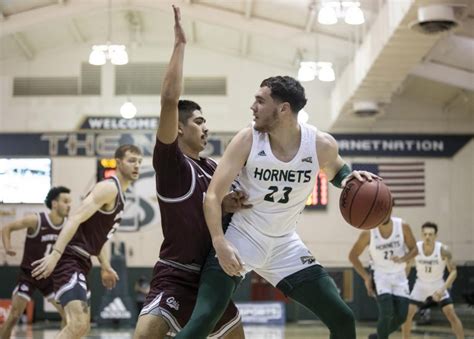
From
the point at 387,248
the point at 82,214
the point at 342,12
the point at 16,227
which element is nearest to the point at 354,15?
the point at 342,12

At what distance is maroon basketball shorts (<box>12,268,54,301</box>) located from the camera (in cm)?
989

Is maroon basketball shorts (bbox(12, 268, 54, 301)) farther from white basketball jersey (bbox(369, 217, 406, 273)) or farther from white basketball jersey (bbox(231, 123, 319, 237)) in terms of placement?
white basketball jersey (bbox(231, 123, 319, 237))

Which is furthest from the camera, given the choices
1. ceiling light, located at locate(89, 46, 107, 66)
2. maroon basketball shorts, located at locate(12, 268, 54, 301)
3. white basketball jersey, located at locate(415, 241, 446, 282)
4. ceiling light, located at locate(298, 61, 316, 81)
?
ceiling light, located at locate(298, 61, 316, 81)

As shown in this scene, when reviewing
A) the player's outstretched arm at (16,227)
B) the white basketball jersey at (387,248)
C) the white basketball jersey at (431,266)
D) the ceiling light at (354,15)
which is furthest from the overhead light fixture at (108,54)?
the white basketball jersey at (387,248)

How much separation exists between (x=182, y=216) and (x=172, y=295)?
470 mm

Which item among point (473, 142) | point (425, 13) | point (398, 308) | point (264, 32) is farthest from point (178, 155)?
point (473, 142)

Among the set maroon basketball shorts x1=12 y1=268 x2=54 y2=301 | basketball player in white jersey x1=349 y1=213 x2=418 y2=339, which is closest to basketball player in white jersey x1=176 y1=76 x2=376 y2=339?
basketball player in white jersey x1=349 y1=213 x2=418 y2=339

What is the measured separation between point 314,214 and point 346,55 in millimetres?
4228

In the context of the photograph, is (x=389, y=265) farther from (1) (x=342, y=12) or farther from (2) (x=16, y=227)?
(2) (x=16, y=227)

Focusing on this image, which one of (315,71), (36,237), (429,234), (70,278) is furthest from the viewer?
(315,71)

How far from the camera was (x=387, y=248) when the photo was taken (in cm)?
1074

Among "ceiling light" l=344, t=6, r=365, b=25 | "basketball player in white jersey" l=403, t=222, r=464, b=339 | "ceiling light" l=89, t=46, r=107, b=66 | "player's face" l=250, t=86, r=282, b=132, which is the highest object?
"ceiling light" l=89, t=46, r=107, b=66

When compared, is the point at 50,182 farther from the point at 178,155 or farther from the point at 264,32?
the point at 178,155

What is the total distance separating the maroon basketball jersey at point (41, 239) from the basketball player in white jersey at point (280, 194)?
6.22 metres
